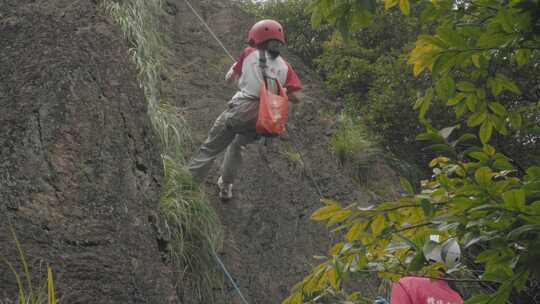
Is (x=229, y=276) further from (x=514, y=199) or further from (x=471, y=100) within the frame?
(x=514, y=199)

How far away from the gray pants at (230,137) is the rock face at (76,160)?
1.43m

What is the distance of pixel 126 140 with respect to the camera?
17.3 feet

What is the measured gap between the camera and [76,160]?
4.80 meters

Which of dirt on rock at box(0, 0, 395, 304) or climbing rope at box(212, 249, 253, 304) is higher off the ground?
dirt on rock at box(0, 0, 395, 304)

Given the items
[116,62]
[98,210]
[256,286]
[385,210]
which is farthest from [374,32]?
[385,210]

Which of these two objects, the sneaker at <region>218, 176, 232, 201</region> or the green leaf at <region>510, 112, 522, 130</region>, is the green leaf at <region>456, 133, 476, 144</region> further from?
the sneaker at <region>218, 176, 232, 201</region>

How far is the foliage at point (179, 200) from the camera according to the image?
639 centimetres

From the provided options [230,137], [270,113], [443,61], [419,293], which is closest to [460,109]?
[443,61]

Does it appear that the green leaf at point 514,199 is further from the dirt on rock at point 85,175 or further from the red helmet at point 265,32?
the red helmet at point 265,32

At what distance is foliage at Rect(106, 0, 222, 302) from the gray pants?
0.21 metres

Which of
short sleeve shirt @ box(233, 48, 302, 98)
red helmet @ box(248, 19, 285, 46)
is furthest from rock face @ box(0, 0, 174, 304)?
red helmet @ box(248, 19, 285, 46)

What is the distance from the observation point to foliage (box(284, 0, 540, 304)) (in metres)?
2.21

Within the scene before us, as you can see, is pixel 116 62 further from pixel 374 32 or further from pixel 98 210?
pixel 374 32

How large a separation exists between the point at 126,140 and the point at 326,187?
4.35 metres
